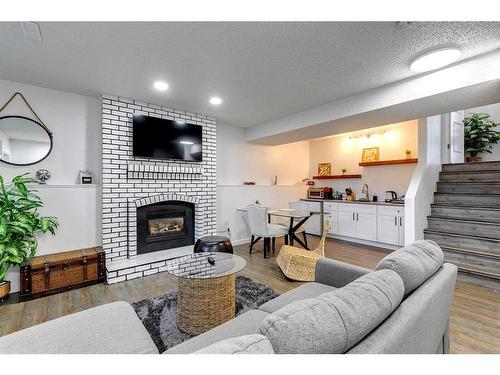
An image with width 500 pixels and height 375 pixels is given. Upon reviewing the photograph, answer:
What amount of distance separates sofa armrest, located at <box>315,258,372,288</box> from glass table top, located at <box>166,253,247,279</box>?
26.1 inches

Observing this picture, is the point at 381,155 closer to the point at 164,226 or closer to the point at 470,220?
the point at 470,220

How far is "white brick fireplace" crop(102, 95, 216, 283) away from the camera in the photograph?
3.26m

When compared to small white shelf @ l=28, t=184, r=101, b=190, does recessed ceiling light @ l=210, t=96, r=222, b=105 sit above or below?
above

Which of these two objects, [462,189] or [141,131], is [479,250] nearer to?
[462,189]

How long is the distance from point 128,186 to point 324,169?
4.79m

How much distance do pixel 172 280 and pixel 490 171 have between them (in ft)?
16.9

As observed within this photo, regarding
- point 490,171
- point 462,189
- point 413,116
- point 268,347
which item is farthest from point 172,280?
point 490,171

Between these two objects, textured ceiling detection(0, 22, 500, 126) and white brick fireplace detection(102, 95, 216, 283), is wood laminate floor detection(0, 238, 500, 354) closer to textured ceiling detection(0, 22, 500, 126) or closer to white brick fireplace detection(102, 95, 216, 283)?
white brick fireplace detection(102, 95, 216, 283)

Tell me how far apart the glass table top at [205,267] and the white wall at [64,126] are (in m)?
2.14

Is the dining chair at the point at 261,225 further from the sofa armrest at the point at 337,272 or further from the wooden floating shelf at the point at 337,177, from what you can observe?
the wooden floating shelf at the point at 337,177

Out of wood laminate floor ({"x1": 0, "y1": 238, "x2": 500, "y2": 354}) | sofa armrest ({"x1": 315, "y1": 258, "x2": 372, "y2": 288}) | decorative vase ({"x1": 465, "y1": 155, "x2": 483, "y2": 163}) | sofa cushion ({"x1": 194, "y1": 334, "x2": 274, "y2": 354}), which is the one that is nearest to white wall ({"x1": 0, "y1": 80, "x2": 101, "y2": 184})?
wood laminate floor ({"x1": 0, "y1": 238, "x2": 500, "y2": 354})

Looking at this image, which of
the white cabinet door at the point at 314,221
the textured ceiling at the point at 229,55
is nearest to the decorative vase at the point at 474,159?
the white cabinet door at the point at 314,221

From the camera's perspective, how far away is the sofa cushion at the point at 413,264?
1.20 metres

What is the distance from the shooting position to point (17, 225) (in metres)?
2.47
